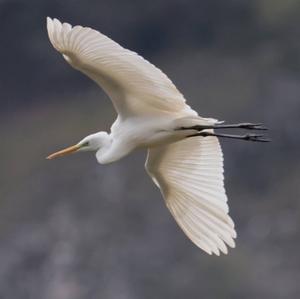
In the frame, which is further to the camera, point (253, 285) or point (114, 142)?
point (253, 285)

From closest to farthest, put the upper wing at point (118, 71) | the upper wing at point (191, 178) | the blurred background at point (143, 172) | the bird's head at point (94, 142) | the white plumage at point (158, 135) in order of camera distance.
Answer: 1. the upper wing at point (118, 71)
2. the white plumage at point (158, 135)
3. the bird's head at point (94, 142)
4. the upper wing at point (191, 178)
5. the blurred background at point (143, 172)

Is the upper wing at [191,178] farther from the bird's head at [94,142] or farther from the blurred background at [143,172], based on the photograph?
the blurred background at [143,172]

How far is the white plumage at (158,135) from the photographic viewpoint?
11328 millimetres

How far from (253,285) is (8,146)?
4.44 metres

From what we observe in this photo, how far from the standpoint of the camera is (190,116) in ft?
39.1

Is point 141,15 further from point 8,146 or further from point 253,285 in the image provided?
point 253,285

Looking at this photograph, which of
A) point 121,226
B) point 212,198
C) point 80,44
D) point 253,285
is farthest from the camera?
point 121,226

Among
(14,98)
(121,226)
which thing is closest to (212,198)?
(121,226)

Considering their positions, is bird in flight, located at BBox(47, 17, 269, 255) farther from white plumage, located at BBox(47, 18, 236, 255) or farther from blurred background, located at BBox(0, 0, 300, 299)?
blurred background, located at BBox(0, 0, 300, 299)

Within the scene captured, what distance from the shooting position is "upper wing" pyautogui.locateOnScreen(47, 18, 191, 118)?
11195mm

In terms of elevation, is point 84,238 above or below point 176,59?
below

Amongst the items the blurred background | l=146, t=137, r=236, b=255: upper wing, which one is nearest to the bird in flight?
l=146, t=137, r=236, b=255: upper wing

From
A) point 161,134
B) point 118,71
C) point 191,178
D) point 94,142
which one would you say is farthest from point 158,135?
point 191,178

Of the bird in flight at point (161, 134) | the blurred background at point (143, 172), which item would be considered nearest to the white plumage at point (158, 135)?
the bird in flight at point (161, 134)
